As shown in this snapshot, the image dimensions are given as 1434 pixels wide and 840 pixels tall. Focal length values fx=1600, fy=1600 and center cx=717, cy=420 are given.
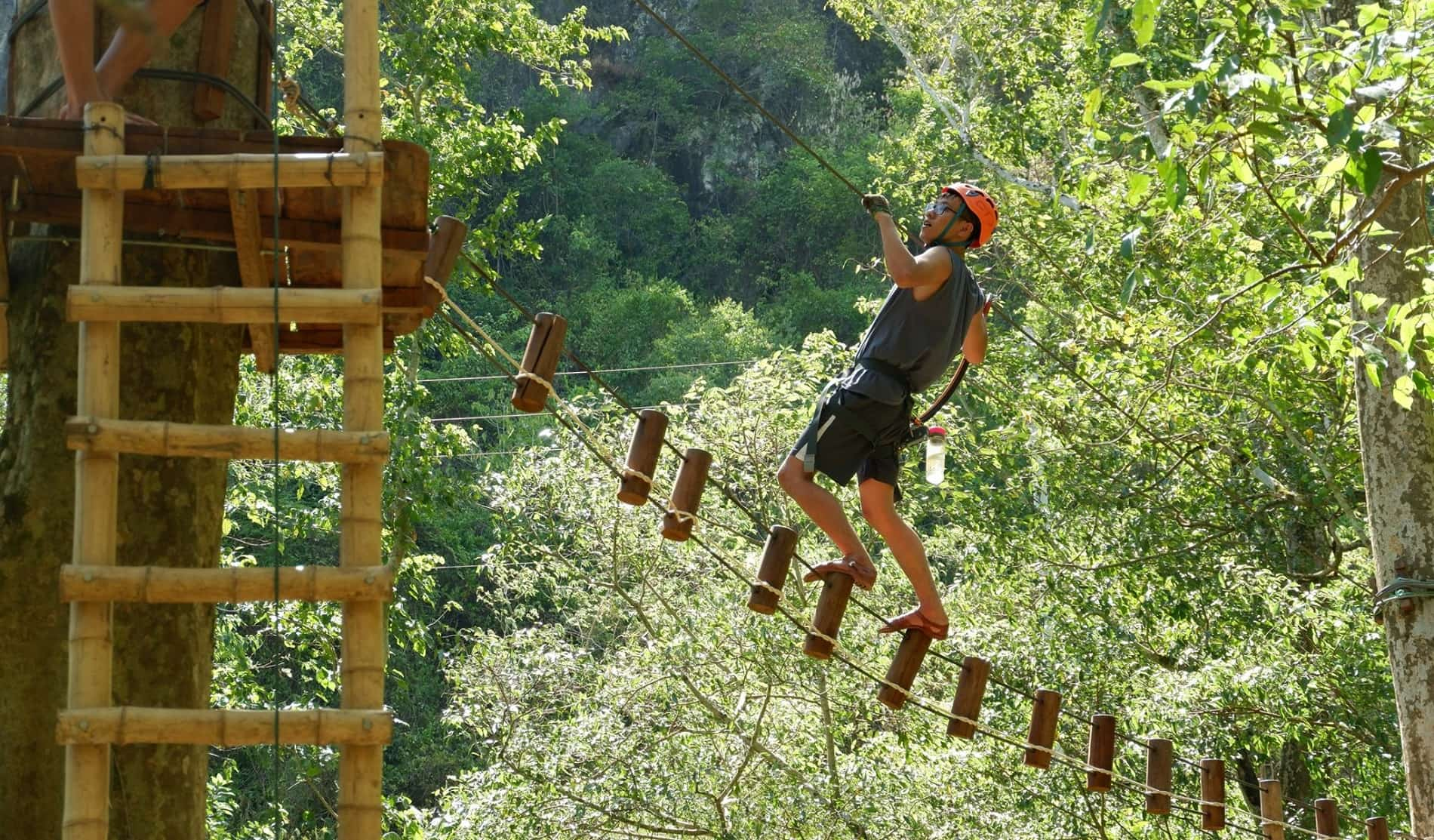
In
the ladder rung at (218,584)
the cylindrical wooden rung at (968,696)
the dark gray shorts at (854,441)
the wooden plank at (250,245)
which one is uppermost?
the wooden plank at (250,245)

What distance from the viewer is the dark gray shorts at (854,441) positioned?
449 cm

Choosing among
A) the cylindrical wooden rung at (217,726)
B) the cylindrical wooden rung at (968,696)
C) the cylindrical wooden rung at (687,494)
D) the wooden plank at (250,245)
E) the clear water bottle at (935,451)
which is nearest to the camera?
the cylindrical wooden rung at (217,726)

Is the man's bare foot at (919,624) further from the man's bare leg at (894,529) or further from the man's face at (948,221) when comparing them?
the man's face at (948,221)

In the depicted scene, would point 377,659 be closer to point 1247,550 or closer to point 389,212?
point 389,212

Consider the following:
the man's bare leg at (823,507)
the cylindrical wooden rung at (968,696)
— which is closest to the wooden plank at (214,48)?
the man's bare leg at (823,507)

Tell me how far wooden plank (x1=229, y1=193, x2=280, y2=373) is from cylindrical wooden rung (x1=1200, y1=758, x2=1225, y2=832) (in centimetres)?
353

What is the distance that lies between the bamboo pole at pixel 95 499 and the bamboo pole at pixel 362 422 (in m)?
0.42

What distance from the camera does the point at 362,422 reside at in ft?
10.1

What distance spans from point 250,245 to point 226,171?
488mm

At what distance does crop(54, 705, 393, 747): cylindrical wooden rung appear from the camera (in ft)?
9.34

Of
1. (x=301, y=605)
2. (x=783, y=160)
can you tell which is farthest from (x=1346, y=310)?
(x=783, y=160)

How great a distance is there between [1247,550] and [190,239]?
8084 mm

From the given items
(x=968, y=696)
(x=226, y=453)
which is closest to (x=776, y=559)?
(x=968, y=696)

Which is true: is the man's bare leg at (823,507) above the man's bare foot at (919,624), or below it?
above
